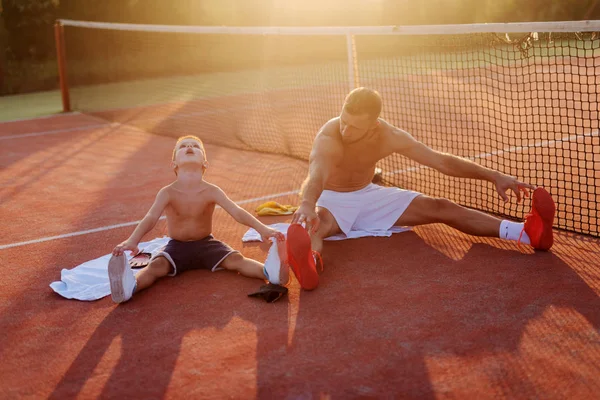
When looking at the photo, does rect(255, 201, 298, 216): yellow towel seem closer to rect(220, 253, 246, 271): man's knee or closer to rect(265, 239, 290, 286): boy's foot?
rect(220, 253, 246, 271): man's knee

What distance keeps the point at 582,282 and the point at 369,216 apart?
6.16 feet

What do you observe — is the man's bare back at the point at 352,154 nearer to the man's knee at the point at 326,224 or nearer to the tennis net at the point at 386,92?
the man's knee at the point at 326,224

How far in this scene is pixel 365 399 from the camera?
358 centimetres

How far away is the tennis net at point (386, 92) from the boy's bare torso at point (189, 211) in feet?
9.73

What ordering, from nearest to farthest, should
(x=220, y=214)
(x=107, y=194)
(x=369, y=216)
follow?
(x=369, y=216) < (x=220, y=214) < (x=107, y=194)

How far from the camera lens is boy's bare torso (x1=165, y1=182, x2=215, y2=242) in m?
5.28

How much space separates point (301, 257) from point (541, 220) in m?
1.91

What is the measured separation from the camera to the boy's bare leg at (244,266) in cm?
519

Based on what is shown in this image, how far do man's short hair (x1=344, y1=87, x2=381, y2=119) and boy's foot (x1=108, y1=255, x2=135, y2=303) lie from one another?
79.7 inches

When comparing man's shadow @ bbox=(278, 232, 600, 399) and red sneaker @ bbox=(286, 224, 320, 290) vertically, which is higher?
red sneaker @ bbox=(286, 224, 320, 290)

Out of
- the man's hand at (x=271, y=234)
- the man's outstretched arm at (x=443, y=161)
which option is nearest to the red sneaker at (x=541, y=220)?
the man's outstretched arm at (x=443, y=161)

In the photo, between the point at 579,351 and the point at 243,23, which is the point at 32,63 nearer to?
the point at 243,23

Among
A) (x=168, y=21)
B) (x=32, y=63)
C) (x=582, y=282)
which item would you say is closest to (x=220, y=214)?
(x=582, y=282)

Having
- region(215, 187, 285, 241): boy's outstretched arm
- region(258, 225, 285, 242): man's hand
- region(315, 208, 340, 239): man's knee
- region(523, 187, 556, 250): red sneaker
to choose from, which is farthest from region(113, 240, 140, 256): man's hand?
region(523, 187, 556, 250): red sneaker
